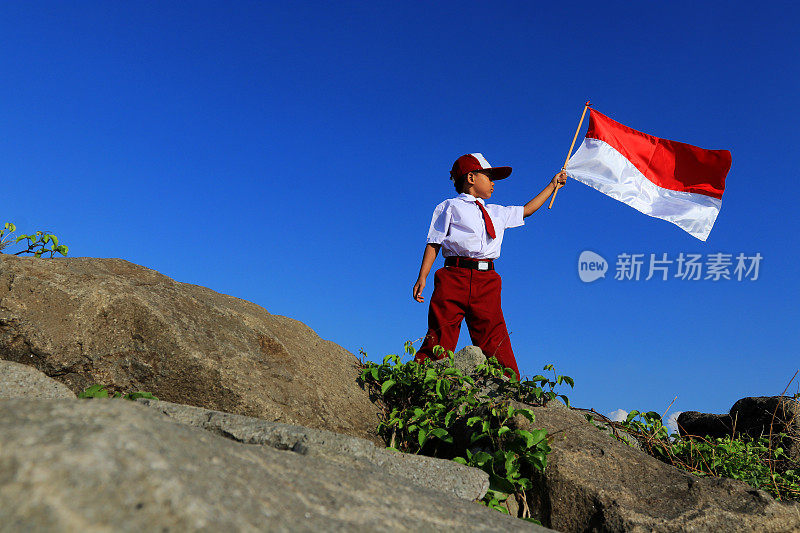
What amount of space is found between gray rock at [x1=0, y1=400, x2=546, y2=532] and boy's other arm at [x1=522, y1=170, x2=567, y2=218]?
17.4ft

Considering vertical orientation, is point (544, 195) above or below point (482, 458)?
above

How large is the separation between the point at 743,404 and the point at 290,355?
6001 millimetres

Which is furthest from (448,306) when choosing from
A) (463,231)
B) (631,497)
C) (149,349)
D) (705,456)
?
(149,349)

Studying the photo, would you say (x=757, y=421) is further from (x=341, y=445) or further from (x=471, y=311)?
(x=341, y=445)

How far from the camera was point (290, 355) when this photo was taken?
4.02 m

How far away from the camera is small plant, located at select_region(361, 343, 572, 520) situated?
336 centimetres

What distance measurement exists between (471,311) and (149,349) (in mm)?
3556

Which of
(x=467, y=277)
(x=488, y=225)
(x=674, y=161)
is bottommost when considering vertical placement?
(x=467, y=277)

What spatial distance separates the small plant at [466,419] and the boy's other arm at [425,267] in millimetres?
1514

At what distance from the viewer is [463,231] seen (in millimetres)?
6258

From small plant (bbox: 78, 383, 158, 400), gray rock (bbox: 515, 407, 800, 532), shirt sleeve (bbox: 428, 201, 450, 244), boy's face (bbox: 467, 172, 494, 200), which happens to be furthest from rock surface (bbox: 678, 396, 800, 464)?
small plant (bbox: 78, 383, 158, 400)

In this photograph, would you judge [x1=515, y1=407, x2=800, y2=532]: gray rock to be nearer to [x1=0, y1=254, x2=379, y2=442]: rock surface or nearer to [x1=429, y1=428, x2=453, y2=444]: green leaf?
[x1=429, y1=428, x2=453, y2=444]: green leaf

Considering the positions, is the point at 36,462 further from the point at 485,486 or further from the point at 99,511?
the point at 485,486

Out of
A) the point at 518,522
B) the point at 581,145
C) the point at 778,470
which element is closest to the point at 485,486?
the point at 518,522
